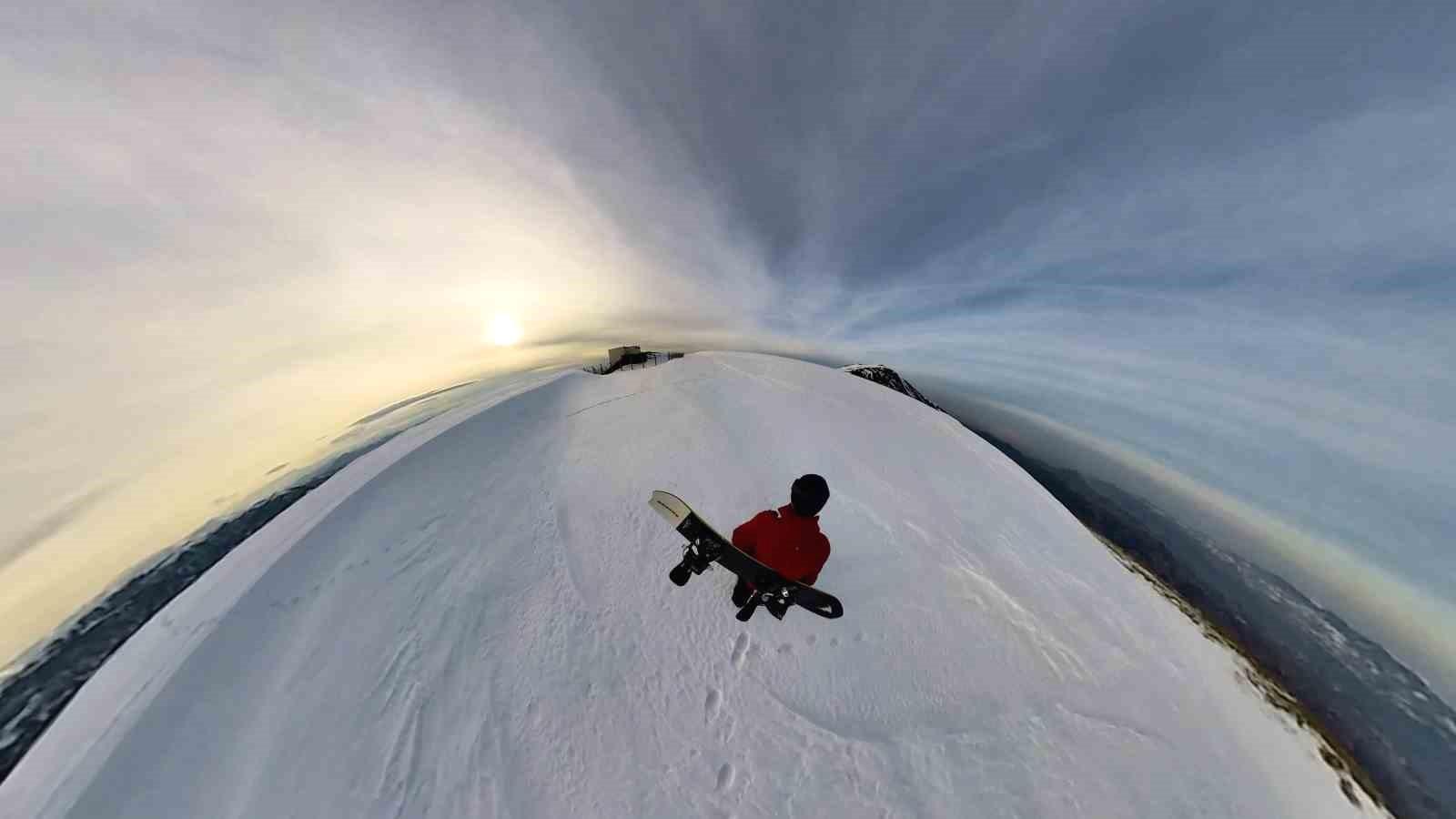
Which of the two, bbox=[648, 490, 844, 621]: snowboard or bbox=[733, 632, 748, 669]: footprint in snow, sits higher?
bbox=[648, 490, 844, 621]: snowboard

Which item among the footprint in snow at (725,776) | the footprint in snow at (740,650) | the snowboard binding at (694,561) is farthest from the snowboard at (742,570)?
the footprint in snow at (725,776)

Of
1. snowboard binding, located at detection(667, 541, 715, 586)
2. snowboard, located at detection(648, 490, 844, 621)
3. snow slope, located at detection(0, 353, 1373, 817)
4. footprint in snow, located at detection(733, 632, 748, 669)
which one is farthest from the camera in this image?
footprint in snow, located at detection(733, 632, 748, 669)

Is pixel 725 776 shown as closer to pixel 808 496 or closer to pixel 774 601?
pixel 774 601

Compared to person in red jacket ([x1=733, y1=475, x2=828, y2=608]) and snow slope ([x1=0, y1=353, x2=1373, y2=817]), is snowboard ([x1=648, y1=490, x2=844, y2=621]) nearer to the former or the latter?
person in red jacket ([x1=733, y1=475, x2=828, y2=608])

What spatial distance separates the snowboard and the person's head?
897mm

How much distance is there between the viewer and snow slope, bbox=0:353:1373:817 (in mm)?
4953

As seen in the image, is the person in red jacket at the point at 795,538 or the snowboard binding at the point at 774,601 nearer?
the person in red jacket at the point at 795,538

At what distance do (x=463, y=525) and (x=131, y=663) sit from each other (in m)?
7.73

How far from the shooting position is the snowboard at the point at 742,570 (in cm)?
509

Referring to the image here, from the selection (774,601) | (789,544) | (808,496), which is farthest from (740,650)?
(808,496)

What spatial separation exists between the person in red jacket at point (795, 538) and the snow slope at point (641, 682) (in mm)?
2104

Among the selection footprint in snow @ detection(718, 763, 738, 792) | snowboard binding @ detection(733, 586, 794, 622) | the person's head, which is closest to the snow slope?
footprint in snow @ detection(718, 763, 738, 792)

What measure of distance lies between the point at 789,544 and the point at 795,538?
0.36 ft

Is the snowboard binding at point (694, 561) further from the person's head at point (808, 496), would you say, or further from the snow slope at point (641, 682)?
the person's head at point (808, 496)
